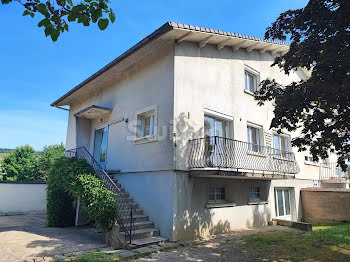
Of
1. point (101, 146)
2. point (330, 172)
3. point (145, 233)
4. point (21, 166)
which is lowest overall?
point (145, 233)

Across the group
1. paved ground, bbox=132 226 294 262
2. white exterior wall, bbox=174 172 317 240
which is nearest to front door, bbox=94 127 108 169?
white exterior wall, bbox=174 172 317 240

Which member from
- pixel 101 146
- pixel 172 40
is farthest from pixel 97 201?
pixel 172 40

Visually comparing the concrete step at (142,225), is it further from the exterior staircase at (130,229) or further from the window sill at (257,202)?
the window sill at (257,202)

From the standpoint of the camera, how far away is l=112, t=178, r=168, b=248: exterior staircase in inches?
303

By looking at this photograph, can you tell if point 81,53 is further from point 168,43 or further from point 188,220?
point 188,220

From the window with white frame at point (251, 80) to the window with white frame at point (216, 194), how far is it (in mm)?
5603

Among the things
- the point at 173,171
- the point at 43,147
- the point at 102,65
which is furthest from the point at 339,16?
the point at 43,147

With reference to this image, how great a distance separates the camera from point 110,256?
6562 millimetres

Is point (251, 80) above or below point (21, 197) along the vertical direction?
above

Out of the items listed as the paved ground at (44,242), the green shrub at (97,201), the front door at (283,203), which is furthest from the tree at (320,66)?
the paved ground at (44,242)

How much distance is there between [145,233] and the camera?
321 inches

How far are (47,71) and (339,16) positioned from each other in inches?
499

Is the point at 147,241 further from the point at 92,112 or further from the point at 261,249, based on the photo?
the point at 92,112

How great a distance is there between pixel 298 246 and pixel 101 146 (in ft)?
32.3
